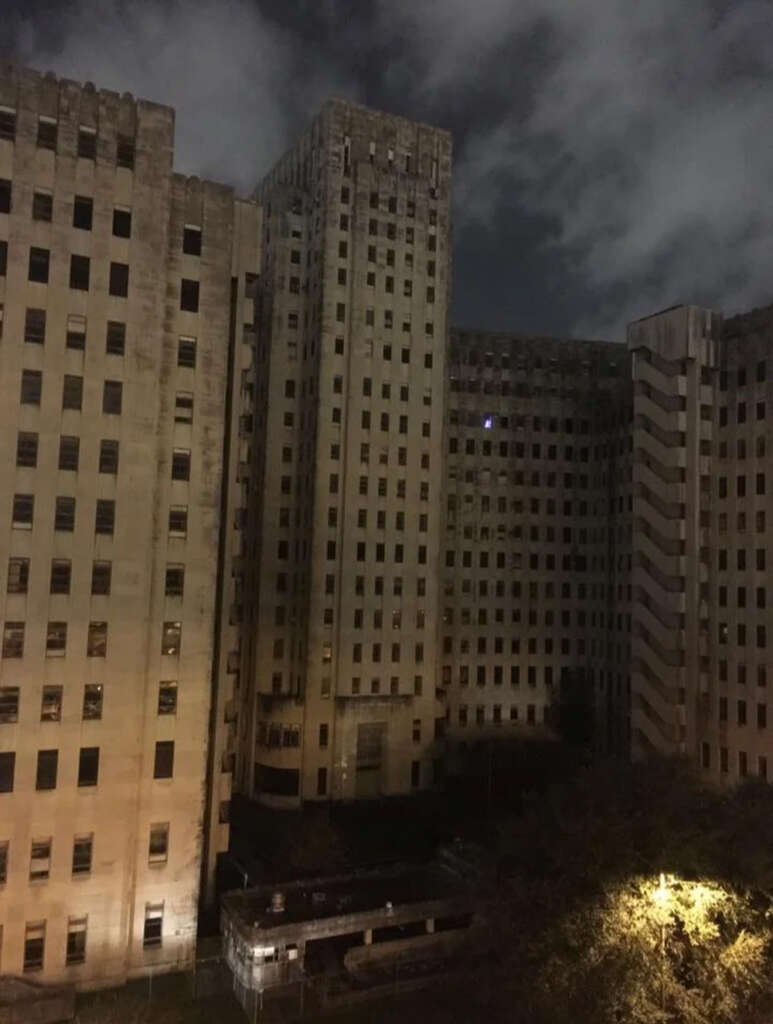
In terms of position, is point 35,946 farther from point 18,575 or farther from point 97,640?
point 18,575

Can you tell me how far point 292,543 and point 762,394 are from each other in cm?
4475

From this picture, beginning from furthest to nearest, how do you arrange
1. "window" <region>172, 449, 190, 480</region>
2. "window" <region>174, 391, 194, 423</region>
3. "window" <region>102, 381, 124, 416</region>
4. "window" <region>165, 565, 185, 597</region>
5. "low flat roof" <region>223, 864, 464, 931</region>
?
"window" <region>174, 391, 194, 423</region>, "window" <region>172, 449, 190, 480</region>, "window" <region>165, 565, 185, 597</region>, "low flat roof" <region>223, 864, 464, 931</region>, "window" <region>102, 381, 124, 416</region>

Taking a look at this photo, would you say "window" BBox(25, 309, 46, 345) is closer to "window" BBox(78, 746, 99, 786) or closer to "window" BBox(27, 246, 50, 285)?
"window" BBox(27, 246, 50, 285)

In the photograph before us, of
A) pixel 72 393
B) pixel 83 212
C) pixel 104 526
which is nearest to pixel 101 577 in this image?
pixel 104 526

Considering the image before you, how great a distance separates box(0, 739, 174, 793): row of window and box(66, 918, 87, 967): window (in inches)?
267

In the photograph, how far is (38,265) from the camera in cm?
4453

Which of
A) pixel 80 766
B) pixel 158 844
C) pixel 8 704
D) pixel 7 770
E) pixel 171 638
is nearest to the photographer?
pixel 7 770

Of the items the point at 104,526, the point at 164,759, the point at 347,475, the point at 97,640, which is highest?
the point at 347,475

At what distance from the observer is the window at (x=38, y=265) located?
1746 inches

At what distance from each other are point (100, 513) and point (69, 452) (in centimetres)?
361

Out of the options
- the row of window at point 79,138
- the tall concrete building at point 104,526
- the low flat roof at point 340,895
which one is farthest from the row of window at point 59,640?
the row of window at point 79,138

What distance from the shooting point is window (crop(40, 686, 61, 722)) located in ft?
141

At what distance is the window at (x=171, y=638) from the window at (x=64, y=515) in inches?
298

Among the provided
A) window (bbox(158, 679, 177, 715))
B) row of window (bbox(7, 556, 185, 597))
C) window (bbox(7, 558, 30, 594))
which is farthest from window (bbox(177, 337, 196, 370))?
window (bbox(158, 679, 177, 715))
